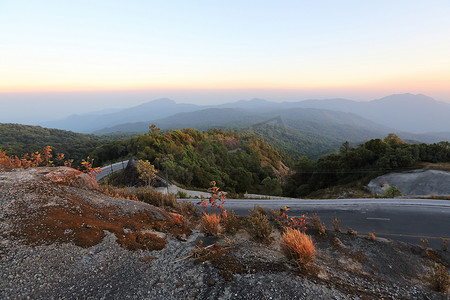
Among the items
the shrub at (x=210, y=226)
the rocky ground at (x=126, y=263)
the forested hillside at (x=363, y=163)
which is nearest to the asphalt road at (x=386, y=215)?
the rocky ground at (x=126, y=263)

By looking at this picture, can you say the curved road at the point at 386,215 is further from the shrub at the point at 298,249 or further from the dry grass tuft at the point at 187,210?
the shrub at the point at 298,249

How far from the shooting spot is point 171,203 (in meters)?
10.4

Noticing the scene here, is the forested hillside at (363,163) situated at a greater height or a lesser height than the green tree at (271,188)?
greater

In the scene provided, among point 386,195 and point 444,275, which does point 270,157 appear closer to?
point 386,195

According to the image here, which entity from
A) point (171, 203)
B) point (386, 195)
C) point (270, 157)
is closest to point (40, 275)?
point (171, 203)

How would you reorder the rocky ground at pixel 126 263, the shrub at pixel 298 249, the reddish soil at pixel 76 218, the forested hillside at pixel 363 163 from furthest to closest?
the forested hillside at pixel 363 163 → the reddish soil at pixel 76 218 → the shrub at pixel 298 249 → the rocky ground at pixel 126 263

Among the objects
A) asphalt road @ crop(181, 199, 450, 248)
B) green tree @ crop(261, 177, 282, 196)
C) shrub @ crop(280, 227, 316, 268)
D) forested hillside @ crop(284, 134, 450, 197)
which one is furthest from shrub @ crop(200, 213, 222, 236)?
green tree @ crop(261, 177, 282, 196)

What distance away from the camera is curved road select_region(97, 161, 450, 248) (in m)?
10.5

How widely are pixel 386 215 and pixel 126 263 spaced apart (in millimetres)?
15090

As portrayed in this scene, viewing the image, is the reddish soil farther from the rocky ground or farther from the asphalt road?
the asphalt road

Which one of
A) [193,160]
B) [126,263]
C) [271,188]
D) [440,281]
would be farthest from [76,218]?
[271,188]

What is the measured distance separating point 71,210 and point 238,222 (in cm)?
644

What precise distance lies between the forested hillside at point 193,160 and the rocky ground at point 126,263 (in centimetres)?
1757

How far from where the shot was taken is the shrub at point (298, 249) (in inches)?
184
